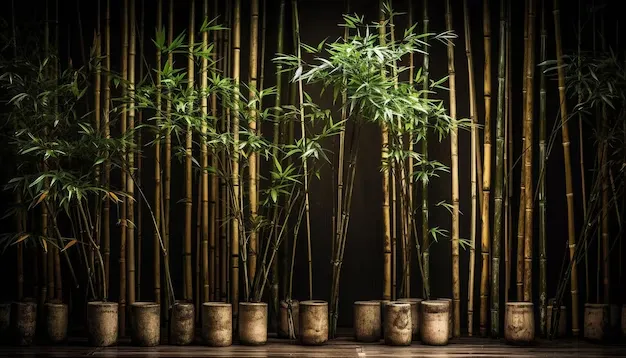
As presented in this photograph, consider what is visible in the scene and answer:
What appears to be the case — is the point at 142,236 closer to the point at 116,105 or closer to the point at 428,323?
the point at 116,105

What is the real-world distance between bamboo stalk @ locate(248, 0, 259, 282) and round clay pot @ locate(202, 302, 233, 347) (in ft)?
1.16


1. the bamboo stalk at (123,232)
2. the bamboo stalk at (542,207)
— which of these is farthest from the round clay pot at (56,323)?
the bamboo stalk at (542,207)

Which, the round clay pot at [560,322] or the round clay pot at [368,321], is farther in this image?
the round clay pot at [560,322]

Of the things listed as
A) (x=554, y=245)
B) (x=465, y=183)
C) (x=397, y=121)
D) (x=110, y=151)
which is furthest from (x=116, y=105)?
(x=554, y=245)

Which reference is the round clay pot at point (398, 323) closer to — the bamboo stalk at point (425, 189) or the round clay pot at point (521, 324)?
the bamboo stalk at point (425, 189)

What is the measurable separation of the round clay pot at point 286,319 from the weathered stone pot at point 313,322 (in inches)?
6.8

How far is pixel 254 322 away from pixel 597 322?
1773 millimetres

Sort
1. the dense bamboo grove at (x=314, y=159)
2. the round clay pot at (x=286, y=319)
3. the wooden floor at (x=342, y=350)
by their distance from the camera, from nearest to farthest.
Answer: the wooden floor at (x=342, y=350) < the dense bamboo grove at (x=314, y=159) < the round clay pot at (x=286, y=319)

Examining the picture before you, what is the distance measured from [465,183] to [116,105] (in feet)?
6.76

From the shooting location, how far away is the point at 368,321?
13.3 feet

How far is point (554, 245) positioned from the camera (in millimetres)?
4520

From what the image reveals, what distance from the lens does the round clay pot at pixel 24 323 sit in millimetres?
3967

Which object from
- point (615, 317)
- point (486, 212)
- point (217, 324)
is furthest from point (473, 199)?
point (217, 324)

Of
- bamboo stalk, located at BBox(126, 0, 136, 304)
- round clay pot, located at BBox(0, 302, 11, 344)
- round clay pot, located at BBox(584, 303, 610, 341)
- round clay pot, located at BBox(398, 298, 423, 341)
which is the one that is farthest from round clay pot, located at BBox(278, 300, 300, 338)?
round clay pot, located at BBox(584, 303, 610, 341)
